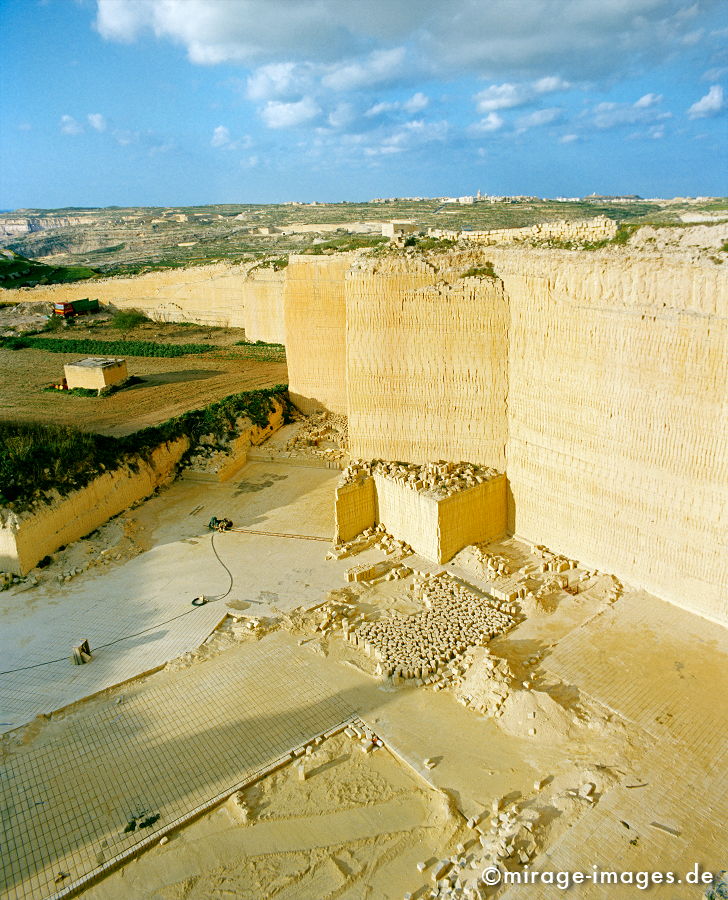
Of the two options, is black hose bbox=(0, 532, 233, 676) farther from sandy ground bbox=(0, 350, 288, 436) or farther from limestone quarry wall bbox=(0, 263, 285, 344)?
limestone quarry wall bbox=(0, 263, 285, 344)

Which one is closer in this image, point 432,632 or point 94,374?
point 432,632

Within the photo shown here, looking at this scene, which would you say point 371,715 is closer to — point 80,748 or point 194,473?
point 80,748

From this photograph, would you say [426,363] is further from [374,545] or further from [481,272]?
[374,545]

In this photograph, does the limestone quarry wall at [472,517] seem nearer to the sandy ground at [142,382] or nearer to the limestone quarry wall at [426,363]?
the limestone quarry wall at [426,363]

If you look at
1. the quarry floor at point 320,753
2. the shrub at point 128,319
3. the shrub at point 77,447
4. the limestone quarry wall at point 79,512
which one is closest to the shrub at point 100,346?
the shrub at point 128,319

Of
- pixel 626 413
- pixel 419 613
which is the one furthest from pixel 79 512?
pixel 626 413

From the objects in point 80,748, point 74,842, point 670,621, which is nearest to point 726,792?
point 670,621
